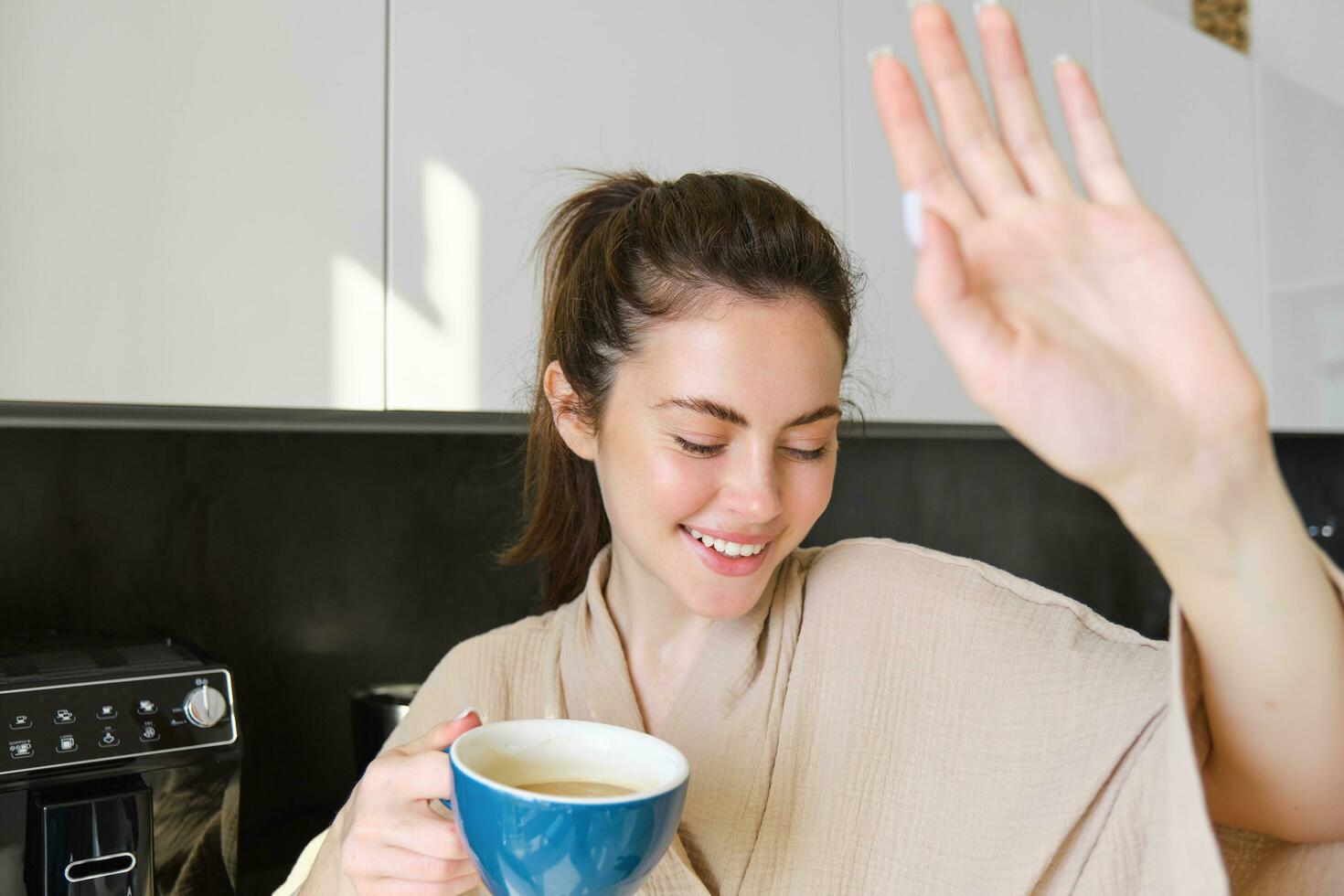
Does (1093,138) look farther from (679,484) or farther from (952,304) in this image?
(679,484)

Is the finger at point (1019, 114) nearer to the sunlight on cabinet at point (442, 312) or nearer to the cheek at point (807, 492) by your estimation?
the cheek at point (807, 492)

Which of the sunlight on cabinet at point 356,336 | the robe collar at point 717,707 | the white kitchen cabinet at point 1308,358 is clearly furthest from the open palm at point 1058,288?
the white kitchen cabinet at point 1308,358

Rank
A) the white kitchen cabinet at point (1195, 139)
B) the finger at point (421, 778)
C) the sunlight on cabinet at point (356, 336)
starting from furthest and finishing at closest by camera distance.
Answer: the white kitchen cabinet at point (1195, 139) → the sunlight on cabinet at point (356, 336) → the finger at point (421, 778)

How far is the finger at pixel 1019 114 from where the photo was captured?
469 millimetres

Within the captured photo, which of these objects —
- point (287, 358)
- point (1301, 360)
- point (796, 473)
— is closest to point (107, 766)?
point (287, 358)

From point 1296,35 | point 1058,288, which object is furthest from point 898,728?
point 1296,35

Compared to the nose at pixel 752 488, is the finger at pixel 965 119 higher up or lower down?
higher up

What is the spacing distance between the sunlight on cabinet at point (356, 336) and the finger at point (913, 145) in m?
0.74

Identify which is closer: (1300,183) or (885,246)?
(885,246)

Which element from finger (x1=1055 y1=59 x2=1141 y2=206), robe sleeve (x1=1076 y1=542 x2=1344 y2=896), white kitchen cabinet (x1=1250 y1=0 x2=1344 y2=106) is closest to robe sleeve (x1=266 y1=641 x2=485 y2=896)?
robe sleeve (x1=1076 y1=542 x2=1344 y2=896)

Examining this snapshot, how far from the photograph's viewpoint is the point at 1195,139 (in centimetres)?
192

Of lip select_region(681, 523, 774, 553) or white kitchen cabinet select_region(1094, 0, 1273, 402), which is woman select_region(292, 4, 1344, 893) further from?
white kitchen cabinet select_region(1094, 0, 1273, 402)

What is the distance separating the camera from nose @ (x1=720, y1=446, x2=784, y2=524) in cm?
82

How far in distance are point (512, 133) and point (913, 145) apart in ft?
2.65
